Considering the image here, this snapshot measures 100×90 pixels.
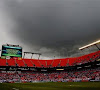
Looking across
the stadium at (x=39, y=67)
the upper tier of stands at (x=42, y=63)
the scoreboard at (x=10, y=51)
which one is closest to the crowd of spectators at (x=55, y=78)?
the stadium at (x=39, y=67)

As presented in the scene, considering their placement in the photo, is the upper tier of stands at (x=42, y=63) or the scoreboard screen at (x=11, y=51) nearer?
the scoreboard screen at (x=11, y=51)

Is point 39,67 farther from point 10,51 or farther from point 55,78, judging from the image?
point 10,51

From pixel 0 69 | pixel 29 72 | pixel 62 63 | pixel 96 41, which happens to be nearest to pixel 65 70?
pixel 62 63

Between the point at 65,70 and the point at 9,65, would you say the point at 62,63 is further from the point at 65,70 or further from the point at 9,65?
the point at 9,65

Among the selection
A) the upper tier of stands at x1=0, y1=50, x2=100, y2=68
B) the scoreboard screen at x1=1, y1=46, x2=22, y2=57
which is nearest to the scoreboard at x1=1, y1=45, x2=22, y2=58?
the scoreboard screen at x1=1, y1=46, x2=22, y2=57

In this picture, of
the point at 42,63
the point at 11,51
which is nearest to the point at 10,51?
the point at 11,51

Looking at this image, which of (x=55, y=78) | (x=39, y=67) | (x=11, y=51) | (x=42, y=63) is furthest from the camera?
(x=42, y=63)

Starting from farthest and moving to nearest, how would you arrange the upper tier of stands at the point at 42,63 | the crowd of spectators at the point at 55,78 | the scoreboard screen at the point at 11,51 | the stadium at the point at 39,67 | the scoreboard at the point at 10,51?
the upper tier of stands at the point at 42,63 < the scoreboard screen at the point at 11,51 < the scoreboard at the point at 10,51 < the stadium at the point at 39,67 < the crowd of spectators at the point at 55,78

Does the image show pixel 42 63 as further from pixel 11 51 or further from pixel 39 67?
pixel 11 51

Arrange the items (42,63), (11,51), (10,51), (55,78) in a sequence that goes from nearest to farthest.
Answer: (55,78) → (10,51) → (11,51) → (42,63)

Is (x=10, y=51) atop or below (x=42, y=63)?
atop

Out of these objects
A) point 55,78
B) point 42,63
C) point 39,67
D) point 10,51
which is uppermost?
point 10,51

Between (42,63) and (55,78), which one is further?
(42,63)

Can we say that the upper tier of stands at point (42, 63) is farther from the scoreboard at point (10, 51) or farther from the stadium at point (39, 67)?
the scoreboard at point (10, 51)
